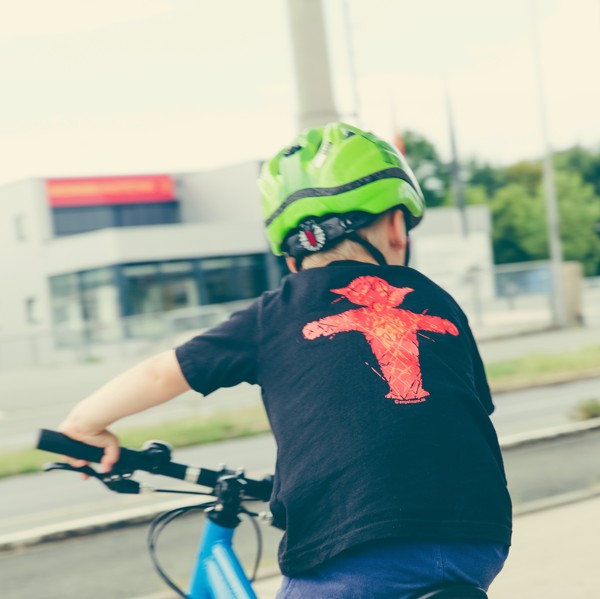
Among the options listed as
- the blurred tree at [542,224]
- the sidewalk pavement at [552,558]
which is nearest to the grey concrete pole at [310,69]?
the sidewalk pavement at [552,558]

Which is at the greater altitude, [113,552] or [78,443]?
[78,443]

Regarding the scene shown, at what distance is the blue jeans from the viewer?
190 cm

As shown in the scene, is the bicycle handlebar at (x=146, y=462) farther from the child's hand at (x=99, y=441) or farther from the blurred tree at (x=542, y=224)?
the blurred tree at (x=542, y=224)

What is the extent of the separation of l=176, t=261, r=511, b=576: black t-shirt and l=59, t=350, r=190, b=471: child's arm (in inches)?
1.4

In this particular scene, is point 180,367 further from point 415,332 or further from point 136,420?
point 136,420

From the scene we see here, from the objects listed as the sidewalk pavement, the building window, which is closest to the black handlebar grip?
the sidewalk pavement

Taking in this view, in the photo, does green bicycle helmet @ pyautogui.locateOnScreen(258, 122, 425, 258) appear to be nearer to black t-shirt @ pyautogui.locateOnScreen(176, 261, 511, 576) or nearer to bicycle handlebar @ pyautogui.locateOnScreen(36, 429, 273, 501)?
black t-shirt @ pyautogui.locateOnScreen(176, 261, 511, 576)

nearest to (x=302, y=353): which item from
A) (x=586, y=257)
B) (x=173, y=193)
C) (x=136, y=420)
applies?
(x=136, y=420)

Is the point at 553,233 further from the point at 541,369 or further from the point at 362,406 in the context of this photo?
the point at 362,406

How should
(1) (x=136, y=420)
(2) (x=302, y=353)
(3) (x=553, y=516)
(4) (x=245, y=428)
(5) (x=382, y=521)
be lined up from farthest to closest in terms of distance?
(1) (x=136, y=420) → (4) (x=245, y=428) → (3) (x=553, y=516) → (2) (x=302, y=353) → (5) (x=382, y=521)

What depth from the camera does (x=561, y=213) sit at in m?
69.5

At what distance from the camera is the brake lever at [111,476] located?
2.23m

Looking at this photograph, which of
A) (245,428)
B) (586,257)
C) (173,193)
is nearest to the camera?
(245,428)

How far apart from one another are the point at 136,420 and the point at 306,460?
52.1ft
